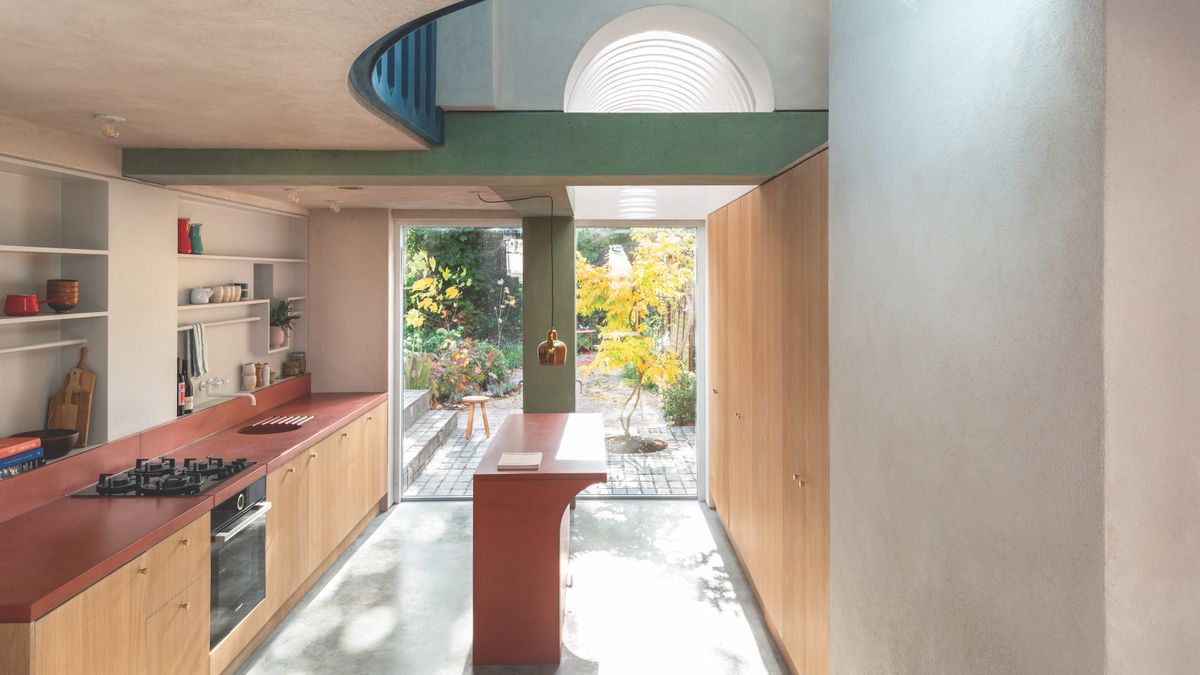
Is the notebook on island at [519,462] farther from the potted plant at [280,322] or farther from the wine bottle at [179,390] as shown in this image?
the potted plant at [280,322]

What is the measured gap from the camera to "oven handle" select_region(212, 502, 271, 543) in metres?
3.27

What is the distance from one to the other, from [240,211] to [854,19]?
182 inches

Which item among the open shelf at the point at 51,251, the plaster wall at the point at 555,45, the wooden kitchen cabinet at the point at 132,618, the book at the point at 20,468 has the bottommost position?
the wooden kitchen cabinet at the point at 132,618

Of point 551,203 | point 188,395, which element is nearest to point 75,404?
point 188,395

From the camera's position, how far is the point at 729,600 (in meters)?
4.43

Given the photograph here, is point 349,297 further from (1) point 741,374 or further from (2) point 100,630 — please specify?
(2) point 100,630

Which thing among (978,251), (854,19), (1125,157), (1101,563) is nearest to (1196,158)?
(1125,157)

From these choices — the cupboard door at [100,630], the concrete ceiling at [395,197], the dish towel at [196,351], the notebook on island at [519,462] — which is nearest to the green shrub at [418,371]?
the concrete ceiling at [395,197]

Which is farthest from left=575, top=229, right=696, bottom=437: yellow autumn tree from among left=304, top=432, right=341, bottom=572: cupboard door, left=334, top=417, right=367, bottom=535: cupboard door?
left=304, top=432, right=341, bottom=572: cupboard door

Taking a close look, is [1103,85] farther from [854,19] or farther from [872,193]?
[854,19]

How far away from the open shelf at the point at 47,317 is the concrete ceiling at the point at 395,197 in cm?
114

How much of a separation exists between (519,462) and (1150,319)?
3241 millimetres

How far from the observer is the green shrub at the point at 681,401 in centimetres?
667

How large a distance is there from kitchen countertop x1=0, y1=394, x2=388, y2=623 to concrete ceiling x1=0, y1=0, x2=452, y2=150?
1.59 m
